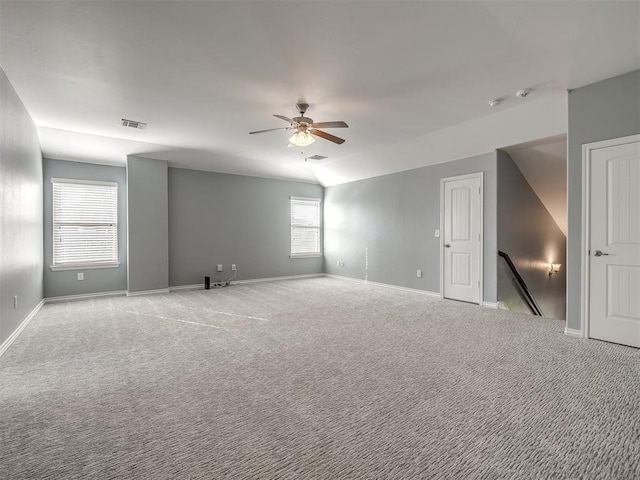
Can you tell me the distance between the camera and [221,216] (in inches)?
287

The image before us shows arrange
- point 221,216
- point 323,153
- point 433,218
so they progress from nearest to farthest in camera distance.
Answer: point 433,218 → point 323,153 → point 221,216

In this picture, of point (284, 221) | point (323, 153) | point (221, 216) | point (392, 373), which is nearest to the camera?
point (392, 373)

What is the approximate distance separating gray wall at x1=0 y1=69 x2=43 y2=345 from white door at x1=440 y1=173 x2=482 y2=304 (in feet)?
20.0

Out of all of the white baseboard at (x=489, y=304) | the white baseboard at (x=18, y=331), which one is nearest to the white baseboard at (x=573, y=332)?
the white baseboard at (x=489, y=304)

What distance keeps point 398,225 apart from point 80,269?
20.6 feet

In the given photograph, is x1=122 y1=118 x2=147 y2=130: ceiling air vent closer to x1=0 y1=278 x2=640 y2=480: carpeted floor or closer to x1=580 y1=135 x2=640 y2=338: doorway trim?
x1=0 y1=278 x2=640 y2=480: carpeted floor

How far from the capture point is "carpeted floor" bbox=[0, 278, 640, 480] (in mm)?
1620

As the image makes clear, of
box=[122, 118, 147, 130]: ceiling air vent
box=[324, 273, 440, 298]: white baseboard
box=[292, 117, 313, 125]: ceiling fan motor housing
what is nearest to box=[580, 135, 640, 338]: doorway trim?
box=[324, 273, 440, 298]: white baseboard

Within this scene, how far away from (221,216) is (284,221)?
163cm

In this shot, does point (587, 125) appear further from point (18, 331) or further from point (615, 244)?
point (18, 331)

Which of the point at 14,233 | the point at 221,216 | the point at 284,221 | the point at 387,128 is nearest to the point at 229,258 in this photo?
the point at 221,216

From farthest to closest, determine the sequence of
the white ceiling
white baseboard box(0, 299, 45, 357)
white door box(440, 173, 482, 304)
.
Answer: white door box(440, 173, 482, 304), white baseboard box(0, 299, 45, 357), the white ceiling

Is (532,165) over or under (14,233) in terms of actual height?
over

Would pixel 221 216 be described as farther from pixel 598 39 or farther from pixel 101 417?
pixel 598 39
